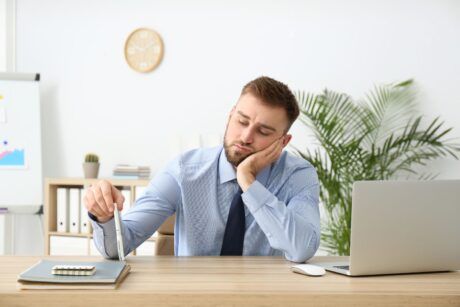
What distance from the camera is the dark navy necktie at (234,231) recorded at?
2.19 metres

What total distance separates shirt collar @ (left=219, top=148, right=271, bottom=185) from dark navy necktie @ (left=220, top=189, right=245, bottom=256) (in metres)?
0.08

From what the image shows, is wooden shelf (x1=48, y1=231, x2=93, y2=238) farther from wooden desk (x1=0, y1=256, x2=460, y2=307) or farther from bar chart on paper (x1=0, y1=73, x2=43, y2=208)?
wooden desk (x1=0, y1=256, x2=460, y2=307)

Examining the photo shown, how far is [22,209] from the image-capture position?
15.0 feet

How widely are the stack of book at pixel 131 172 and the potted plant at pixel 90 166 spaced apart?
14cm

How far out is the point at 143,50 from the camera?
474cm

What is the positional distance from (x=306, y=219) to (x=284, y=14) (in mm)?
2852

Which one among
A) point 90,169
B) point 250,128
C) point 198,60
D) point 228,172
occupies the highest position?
point 198,60

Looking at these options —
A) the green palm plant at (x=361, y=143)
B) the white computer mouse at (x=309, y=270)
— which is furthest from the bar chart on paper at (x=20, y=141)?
the white computer mouse at (x=309, y=270)

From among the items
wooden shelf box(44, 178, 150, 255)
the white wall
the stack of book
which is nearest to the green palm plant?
the white wall

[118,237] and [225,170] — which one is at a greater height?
[225,170]

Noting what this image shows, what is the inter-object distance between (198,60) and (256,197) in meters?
2.86

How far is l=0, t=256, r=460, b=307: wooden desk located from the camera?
4.59 feet

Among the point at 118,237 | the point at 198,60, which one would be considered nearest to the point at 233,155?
the point at 118,237

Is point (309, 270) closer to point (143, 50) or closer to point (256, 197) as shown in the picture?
point (256, 197)
